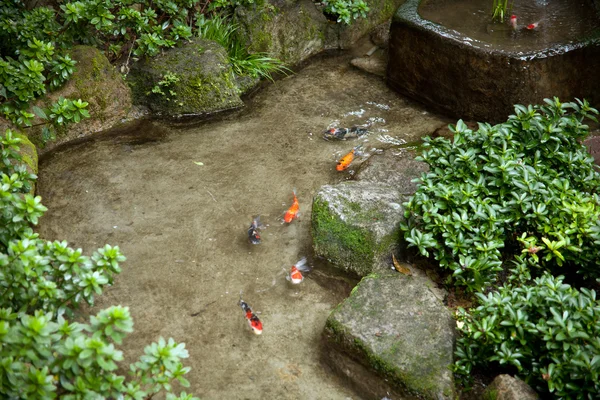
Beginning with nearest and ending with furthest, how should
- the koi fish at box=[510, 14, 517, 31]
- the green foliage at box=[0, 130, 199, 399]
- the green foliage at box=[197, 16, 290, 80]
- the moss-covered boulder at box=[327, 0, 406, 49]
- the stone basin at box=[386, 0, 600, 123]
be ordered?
the green foliage at box=[0, 130, 199, 399] < the stone basin at box=[386, 0, 600, 123] < the koi fish at box=[510, 14, 517, 31] < the green foliage at box=[197, 16, 290, 80] < the moss-covered boulder at box=[327, 0, 406, 49]

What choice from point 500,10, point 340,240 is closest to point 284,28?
point 500,10

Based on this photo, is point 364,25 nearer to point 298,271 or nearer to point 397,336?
point 298,271

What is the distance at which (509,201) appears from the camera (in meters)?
4.61

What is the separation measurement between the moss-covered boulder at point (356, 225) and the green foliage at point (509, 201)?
200 millimetres

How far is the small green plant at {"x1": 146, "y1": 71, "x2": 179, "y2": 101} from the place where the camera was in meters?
6.82

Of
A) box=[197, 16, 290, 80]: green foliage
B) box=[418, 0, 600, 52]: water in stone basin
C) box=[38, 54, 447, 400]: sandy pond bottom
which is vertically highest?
box=[418, 0, 600, 52]: water in stone basin

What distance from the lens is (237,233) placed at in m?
5.34

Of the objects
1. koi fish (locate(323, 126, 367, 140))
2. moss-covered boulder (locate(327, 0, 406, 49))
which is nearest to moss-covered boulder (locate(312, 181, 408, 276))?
koi fish (locate(323, 126, 367, 140))

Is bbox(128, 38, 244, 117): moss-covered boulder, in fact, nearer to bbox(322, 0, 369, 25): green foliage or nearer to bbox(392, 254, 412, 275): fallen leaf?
bbox(322, 0, 369, 25): green foliage

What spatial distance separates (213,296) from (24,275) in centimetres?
166

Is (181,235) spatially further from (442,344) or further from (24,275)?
(442,344)

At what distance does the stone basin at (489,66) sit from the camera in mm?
6379

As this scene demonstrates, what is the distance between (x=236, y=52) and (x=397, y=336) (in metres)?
4.69

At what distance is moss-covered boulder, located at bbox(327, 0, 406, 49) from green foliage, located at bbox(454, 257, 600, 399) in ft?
17.1
